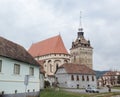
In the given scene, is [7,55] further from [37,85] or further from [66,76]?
[66,76]

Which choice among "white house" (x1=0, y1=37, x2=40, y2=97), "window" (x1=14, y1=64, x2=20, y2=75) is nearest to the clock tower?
"white house" (x1=0, y1=37, x2=40, y2=97)

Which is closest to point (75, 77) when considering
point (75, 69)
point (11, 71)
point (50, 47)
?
point (75, 69)

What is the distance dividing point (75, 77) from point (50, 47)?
21.5m

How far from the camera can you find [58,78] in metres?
73.2

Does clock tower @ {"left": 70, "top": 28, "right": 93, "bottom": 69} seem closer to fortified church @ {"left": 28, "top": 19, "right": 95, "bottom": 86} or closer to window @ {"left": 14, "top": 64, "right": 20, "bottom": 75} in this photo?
fortified church @ {"left": 28, "top": 19, "right": 95, "bottom": 86}

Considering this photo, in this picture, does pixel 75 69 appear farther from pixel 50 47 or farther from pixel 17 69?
pixel 17 69

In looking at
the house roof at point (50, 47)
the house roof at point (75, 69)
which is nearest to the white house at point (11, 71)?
the house roof at point (75, 69)

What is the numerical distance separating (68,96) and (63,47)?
53.7 m

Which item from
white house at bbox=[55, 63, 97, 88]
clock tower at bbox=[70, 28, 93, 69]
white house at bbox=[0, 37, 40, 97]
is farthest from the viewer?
→ clock tower at bbox=[70, 28, 93, 69]

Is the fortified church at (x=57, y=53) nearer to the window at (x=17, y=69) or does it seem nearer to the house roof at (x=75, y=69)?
the house roof at (x=75, y=69)

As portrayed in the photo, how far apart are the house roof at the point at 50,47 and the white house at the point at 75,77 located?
44.2ft

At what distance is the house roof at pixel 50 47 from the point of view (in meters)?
84.2

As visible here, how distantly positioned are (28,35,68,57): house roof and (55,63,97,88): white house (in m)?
13.5

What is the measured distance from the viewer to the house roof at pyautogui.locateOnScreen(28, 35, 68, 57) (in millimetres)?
84188
